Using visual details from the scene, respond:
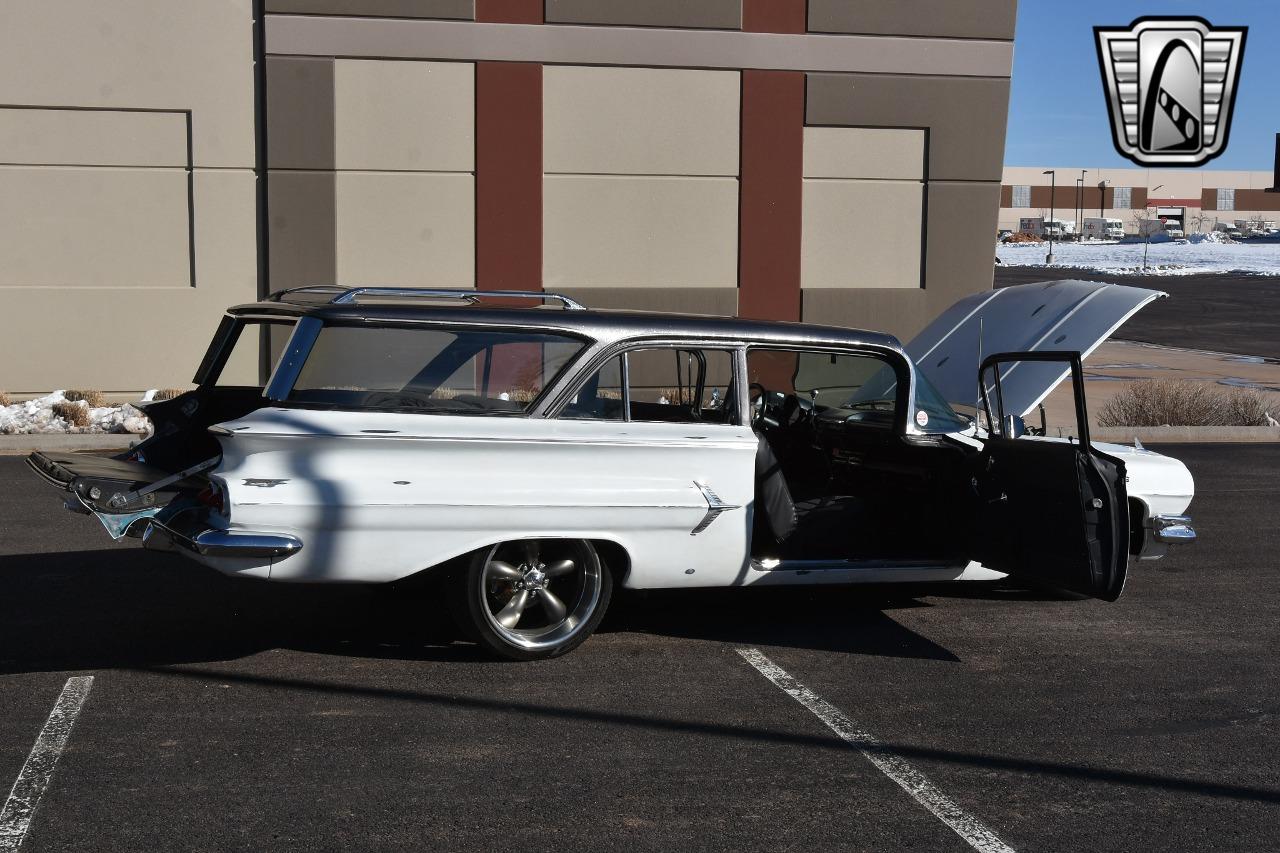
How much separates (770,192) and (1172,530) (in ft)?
36.4

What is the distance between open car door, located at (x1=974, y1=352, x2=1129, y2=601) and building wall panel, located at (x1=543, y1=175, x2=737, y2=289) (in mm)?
10877

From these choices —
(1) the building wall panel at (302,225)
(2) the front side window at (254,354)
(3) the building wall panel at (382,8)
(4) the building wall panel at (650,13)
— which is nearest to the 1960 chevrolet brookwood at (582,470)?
(2) the front side window at (254,354)

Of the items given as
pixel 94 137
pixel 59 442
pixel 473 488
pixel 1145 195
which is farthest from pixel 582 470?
pixel 1145 195

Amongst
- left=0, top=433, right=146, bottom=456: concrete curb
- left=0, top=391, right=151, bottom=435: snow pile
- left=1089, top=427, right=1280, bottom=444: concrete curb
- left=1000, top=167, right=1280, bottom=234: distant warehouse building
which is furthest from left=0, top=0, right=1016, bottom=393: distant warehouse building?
left=1000, top=167, right=1280, bottom=234: distant warehouse building

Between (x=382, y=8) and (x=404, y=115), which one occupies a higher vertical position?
(x=382, y=8)

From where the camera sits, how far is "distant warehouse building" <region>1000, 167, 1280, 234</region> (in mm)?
152375

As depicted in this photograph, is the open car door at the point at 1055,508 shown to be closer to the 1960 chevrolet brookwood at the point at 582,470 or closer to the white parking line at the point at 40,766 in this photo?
the 1960 chevrolet brookwood at the point at 582,470

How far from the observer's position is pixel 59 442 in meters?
14.5

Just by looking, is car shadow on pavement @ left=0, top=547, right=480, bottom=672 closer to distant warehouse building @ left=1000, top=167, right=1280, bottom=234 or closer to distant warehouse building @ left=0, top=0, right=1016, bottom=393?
distant warehouse building @ left=0, top=0, right=1016, bottom=393

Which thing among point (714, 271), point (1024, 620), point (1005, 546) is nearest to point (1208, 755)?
point (1005, 546)

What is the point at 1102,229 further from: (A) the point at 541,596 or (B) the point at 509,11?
(A) the point at 541,596

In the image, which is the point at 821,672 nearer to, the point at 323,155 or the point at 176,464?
the point at 176,464

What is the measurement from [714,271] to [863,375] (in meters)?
10.5

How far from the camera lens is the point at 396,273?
17500mm
